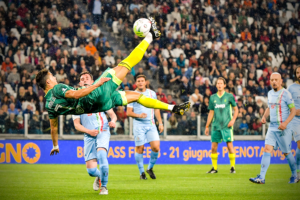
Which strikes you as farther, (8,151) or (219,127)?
(8,151)

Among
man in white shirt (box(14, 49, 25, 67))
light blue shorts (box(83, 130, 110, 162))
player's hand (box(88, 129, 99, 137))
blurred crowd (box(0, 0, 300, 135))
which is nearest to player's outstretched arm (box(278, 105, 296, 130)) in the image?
light blue shorts (box(83, 130, 110, 162))

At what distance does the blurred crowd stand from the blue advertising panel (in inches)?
18.0

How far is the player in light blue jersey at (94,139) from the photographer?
301 inches

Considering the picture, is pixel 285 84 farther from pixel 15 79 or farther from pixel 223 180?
pixel 15 79

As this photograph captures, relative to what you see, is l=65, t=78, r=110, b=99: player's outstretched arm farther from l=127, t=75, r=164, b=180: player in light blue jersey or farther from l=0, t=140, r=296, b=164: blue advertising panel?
l=0, t=140, r=296, b=164: blue advertising panel

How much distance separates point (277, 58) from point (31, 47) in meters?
11.9

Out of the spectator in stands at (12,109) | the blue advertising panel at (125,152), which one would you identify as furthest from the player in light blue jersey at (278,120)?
the spectator in stands at (12,109)

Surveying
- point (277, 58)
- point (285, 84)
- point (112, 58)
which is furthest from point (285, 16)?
point (112, 58)

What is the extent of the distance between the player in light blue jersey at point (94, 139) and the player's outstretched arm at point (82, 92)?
4.41ft

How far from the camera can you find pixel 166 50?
1914 centimetres

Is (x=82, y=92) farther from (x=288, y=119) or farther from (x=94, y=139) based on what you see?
(x=288, y=119)

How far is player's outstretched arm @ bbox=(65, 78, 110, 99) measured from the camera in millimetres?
6086

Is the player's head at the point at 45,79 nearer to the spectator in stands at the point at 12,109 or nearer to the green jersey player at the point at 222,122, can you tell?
the green jersey player at the point at 222,122

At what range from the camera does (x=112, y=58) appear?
18.1 meters
